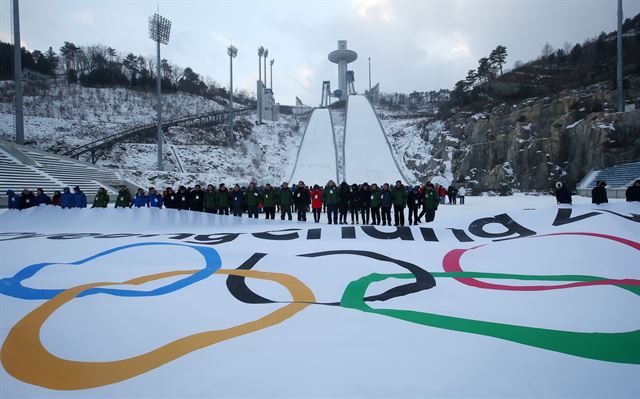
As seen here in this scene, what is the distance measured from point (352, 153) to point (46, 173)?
2067 cm

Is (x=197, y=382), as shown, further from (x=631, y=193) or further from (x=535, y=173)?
(x=535, y=173)

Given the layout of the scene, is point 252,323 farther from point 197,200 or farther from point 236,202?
point 197,200

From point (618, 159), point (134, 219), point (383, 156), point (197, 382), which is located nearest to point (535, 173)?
point (618, 159)

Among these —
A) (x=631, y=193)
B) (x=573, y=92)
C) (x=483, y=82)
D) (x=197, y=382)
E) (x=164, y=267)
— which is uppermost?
(x=483, y=82)

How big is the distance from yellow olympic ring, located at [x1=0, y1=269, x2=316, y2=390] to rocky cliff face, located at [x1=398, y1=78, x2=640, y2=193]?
85.2 feet

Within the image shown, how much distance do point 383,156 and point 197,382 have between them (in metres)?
25.5

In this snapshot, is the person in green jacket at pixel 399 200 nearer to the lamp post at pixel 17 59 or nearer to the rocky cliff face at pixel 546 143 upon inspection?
the rocky cliff face at pixel 546 143

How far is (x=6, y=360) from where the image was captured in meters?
2.54

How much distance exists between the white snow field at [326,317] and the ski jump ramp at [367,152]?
17110 mm

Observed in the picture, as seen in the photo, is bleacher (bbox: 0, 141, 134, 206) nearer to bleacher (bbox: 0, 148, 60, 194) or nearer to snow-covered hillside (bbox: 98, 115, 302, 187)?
bleacher (bbox: 0, 148, 60, 194)

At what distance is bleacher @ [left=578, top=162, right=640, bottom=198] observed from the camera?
62.2 ft

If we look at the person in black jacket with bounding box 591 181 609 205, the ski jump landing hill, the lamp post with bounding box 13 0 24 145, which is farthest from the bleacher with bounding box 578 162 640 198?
the lamp post with bounding box 13 0 24 145

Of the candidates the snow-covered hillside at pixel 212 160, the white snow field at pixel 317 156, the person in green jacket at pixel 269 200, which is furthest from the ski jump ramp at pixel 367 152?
the person in green jacket at pixel 269 200

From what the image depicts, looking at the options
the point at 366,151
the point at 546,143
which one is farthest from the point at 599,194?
the point at 366,151
